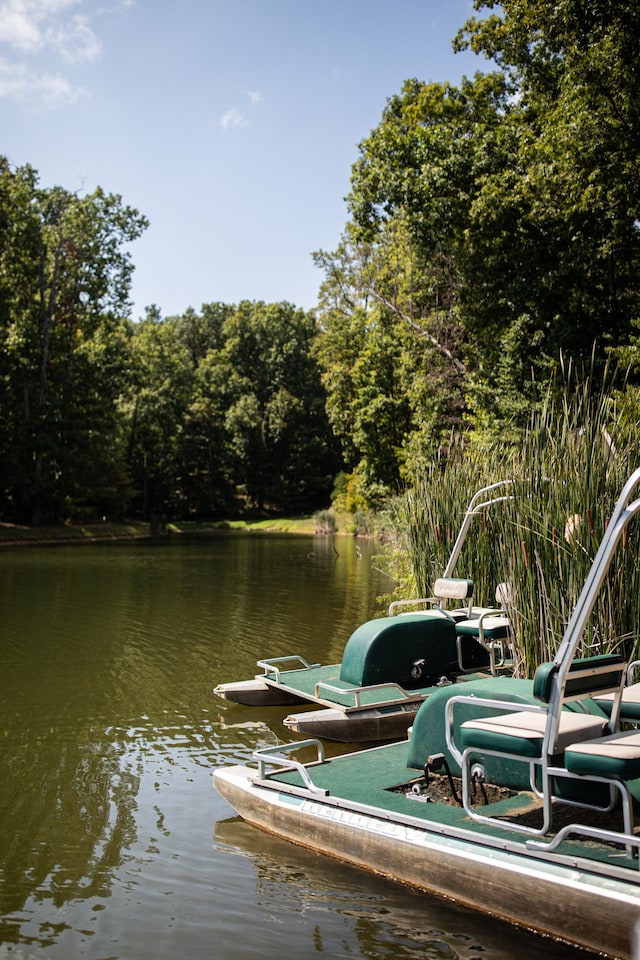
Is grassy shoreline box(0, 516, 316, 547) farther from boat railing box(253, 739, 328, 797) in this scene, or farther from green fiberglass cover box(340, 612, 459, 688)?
boat railing box(253, 739, 328, 797)

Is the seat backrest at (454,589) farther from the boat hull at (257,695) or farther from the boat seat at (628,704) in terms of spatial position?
the boat seat at (628,704)

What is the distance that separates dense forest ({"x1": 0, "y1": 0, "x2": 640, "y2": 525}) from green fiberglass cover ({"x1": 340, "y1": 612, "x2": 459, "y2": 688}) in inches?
131

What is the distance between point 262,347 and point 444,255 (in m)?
51.2

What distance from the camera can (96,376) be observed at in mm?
48000

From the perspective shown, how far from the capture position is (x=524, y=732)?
15.8 ft

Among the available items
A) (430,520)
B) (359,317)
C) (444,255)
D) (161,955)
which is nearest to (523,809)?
(161,955)

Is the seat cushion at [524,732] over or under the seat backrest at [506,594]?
under

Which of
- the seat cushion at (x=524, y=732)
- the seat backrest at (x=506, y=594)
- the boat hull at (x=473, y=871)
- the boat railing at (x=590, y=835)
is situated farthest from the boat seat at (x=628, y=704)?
the seat backrest at (x=506, y=594)

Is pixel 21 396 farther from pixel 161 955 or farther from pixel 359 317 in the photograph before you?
pixel 161 955

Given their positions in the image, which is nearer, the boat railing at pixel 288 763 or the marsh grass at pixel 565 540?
the boat railing at pixel 288 763

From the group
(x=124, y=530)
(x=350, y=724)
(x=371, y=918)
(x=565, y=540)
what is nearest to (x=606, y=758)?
(x=371, y=918)

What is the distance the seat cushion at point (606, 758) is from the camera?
425cm

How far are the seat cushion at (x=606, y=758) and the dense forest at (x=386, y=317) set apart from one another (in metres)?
5.34

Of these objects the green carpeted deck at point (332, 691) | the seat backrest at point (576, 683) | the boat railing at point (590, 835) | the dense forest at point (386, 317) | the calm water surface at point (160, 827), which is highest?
the dense forest at point (386, 317)
